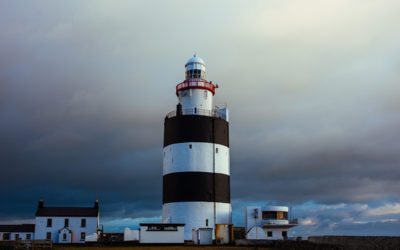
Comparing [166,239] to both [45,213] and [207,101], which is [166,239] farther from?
[45,213]

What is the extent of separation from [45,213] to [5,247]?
23.4 meters

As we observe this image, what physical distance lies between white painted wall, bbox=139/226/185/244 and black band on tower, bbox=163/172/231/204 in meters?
3.42

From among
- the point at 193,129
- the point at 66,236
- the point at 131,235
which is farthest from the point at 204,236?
the point at 66,236

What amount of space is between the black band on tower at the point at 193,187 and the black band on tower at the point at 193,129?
3.48 meters

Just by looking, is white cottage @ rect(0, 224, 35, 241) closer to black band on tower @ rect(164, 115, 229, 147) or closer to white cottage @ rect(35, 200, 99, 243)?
white cottage @ rect(35, 200, 99, 243)

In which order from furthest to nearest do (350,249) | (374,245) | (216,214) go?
(216,214) < (350,249) < (374,245)

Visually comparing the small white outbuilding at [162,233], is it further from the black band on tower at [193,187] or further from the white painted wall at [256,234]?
the white painted wall at [256,234]

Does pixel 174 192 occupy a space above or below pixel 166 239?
above

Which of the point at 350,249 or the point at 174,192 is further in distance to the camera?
the point at 174,192

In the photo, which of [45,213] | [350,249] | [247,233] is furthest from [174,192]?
[350,249]

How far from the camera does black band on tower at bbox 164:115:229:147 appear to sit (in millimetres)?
45625

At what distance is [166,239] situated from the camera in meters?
42.4

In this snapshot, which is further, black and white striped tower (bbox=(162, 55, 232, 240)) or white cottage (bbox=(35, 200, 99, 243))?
white cottage (bbox=(35, 200, 99, 243))

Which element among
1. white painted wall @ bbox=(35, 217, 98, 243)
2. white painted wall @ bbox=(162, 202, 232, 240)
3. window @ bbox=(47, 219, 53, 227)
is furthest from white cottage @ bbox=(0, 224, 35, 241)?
white painted wall @ bbox=(162, 202, 232, 240)
